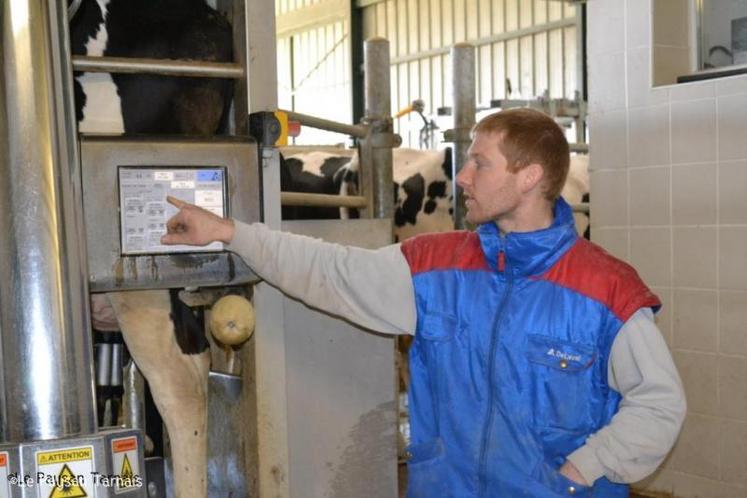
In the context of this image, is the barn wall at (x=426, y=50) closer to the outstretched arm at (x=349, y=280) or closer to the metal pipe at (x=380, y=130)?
the metal pipe at (x=380, y=130)

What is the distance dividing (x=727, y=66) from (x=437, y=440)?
2.48 m

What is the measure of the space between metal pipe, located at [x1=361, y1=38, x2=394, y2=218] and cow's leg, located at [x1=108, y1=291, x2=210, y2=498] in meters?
2.27

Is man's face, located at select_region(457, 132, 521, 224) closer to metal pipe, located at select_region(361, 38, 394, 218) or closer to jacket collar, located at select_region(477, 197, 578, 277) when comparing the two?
jacket collar, located at select_region(477, 197, 578, 277)

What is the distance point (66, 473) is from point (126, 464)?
0.08m

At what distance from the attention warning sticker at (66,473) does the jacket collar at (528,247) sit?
3.48 feet

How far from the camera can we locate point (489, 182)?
1.85 m

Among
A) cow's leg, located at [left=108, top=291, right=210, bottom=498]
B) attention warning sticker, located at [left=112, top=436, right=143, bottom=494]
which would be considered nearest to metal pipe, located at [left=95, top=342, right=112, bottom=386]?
cow's leg, located at [left=108, top=291, right=210, bottom=498]

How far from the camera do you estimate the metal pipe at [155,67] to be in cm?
174

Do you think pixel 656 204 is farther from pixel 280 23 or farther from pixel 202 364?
pixel 280 23

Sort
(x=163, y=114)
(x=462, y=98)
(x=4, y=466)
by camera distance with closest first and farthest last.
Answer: (x=4, y=466) → (x=163, y=114) → (x=462, y=98)

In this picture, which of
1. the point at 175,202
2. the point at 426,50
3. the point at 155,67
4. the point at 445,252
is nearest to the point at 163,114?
the point at 155,67

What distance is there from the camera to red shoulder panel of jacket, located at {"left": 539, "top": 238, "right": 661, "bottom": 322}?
5.63 ft

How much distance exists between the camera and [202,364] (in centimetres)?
198

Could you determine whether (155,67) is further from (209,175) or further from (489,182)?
(489,182)
